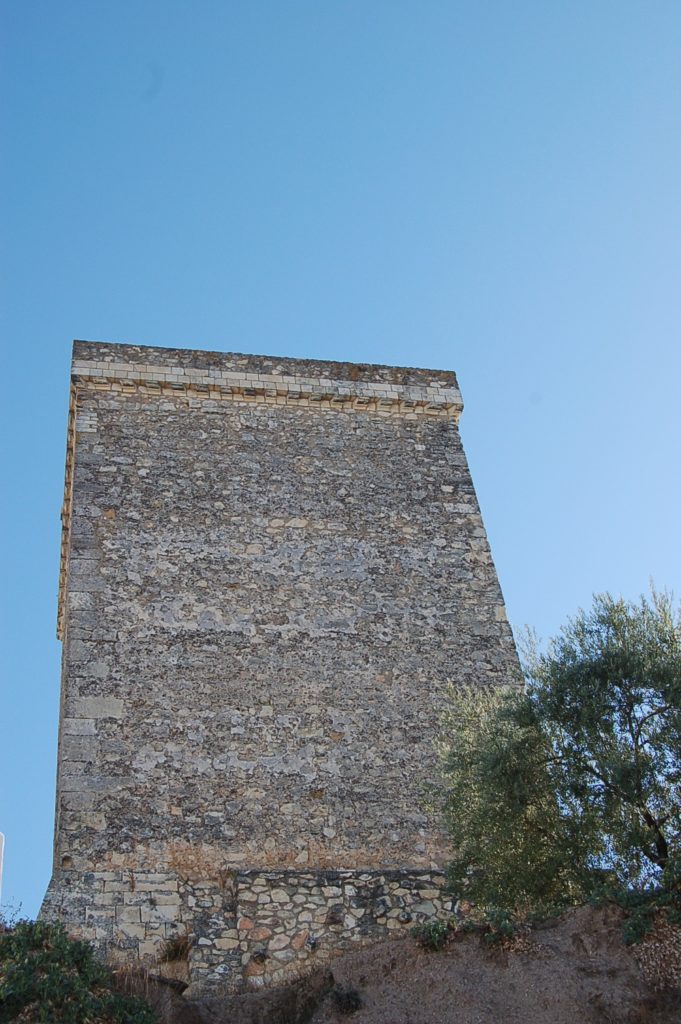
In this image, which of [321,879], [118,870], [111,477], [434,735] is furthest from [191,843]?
[111,477]

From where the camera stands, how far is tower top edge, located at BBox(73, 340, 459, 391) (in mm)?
15180

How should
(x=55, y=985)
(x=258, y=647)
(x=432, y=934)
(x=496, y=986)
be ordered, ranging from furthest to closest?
(x=258, y=647) → (x=432, y=934) → (x=496, y=986) → (x=55, y=985)

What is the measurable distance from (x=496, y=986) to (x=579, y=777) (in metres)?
2.12

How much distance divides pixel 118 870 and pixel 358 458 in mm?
6684

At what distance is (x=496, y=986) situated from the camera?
27.2 ft

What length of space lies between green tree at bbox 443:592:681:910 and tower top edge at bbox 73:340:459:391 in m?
6.52

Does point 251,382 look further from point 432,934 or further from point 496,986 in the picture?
point 496,986

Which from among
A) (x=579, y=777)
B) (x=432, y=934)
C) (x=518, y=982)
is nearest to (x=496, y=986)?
(x=518, y=982)

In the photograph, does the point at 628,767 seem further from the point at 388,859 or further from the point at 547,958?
→ the point at 388,859

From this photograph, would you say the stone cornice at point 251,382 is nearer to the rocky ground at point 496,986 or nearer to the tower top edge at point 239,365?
the tower top edge at point 239,365

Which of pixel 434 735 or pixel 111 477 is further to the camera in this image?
pixel 111 477

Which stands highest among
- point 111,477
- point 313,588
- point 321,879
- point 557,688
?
point 111,477

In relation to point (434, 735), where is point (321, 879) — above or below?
below

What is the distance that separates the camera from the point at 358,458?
49.3ft
